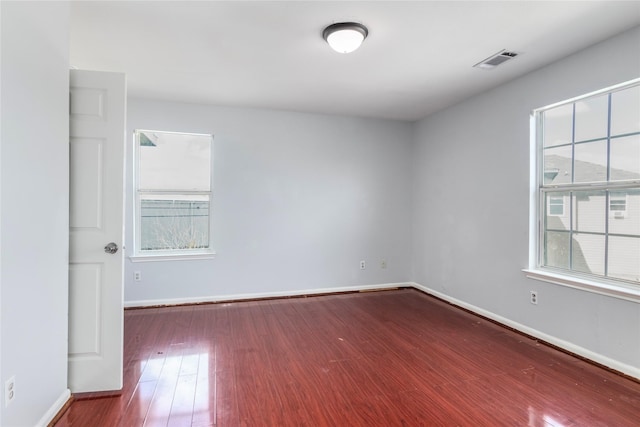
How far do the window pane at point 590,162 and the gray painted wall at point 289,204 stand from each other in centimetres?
235

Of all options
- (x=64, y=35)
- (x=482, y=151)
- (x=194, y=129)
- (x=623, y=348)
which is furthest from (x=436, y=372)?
(x=194, y=129)

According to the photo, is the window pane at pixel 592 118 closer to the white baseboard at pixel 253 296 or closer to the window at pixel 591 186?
the window at pixel 591 186

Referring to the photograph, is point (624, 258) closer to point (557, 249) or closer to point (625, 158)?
point (557, 249)

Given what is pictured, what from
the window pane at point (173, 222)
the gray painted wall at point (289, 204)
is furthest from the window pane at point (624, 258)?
the window pane at point (173, 222)

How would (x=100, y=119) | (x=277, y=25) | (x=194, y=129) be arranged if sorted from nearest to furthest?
1. (x=100, y=119)
2. (x=277, y=25)
3. (x=194, y=129)

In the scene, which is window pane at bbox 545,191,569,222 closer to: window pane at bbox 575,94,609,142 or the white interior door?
window pane at bbox 575,94,609,142

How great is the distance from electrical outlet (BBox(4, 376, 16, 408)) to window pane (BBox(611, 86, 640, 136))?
4.14 metres

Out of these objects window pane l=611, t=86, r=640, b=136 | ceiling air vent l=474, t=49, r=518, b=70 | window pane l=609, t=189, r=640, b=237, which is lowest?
window pane l=609, t=189, r=640, b=237

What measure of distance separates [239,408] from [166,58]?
2.80 meters

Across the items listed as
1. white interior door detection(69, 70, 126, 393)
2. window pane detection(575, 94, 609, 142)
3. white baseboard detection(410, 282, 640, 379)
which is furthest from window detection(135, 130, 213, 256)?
window pane detection(575, 94, 609, 142)

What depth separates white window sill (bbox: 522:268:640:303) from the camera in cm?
239

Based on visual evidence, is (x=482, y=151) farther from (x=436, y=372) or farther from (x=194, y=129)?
(x=194, y=129)

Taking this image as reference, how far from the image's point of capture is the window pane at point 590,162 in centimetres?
266

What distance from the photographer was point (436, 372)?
2451 mm
